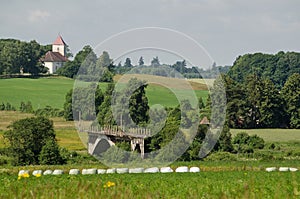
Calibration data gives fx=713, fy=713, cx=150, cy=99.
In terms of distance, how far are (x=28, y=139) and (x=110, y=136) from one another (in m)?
8.54

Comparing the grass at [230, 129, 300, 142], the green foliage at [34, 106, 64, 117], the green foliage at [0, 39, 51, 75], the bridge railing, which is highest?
the green foliage at [0, 39, 51, 75]

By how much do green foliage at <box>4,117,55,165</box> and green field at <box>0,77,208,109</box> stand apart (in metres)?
39.8

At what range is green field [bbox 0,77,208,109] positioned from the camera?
9925 centimetres

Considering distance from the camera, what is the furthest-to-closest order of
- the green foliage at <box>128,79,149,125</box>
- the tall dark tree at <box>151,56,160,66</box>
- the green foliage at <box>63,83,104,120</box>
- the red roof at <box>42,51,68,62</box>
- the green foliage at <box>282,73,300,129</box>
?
the red roof at <box>42,51,68,62</box> → the green foliage at <box>282,73,300,129</box> → the green foliage at <box>63,83,104,120</box> → the green foliage at <box>128,79,149,125</box> → the tall dark tree at <box>151,56,160,66</box>

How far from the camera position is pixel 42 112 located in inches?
3952

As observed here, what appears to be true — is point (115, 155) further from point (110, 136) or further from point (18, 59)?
point (18, 59)

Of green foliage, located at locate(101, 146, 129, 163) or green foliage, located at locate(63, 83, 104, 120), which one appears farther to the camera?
green foliage, located at locate(63, 83, 104, 120)

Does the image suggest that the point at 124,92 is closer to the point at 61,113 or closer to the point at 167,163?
the point at 167,163

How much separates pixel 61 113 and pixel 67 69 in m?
51.7

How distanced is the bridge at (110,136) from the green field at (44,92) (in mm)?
32346

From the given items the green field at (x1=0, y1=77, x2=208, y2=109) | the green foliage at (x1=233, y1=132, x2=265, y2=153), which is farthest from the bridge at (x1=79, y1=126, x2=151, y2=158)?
the green field at (x1=0, y1=77, x2=208, y2=109)

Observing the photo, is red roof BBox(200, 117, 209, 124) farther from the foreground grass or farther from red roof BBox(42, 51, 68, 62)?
red roof BBox(42, 51, 68, 62)

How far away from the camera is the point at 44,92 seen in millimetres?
122188

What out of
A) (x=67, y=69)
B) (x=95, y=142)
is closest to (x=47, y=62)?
(x=67, y=69)
